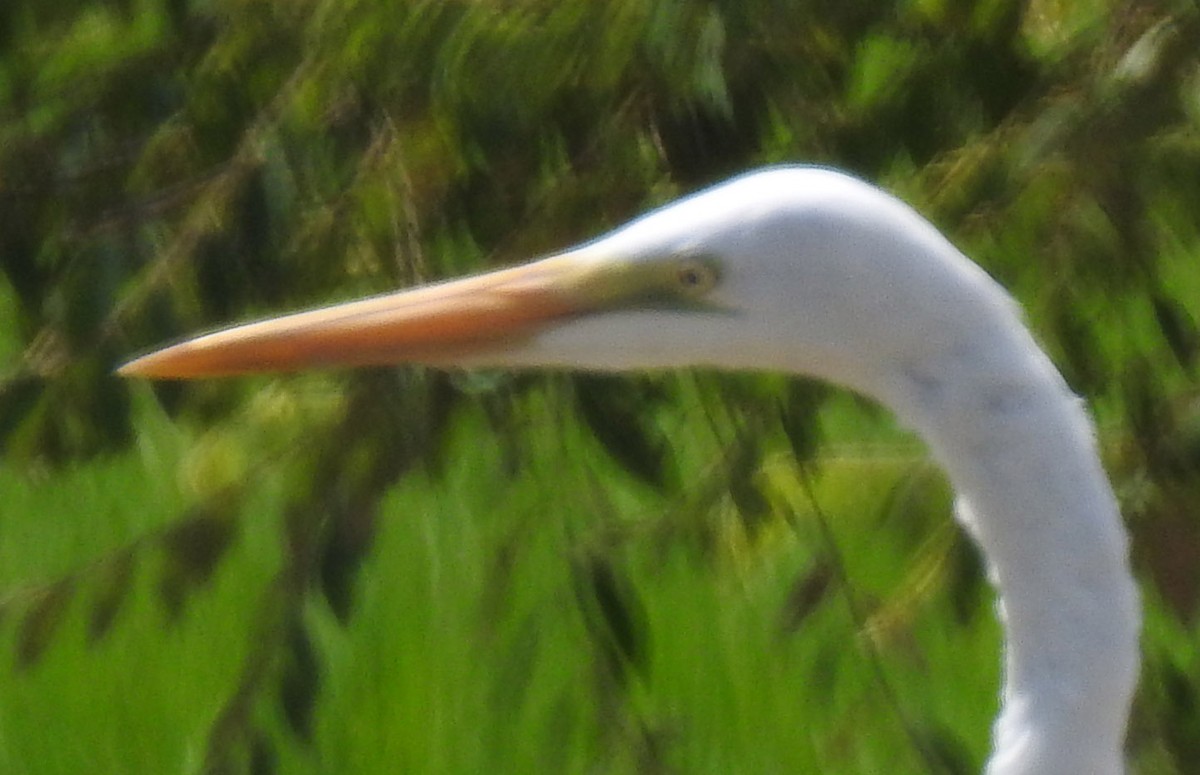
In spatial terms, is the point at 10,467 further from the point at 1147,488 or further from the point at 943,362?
the point at 1147,488

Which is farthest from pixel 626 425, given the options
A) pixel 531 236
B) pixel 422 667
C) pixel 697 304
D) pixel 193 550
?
pixel 422 667

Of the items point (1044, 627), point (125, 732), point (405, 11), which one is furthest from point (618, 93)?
point (125, 732)

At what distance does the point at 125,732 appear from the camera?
3.01 m

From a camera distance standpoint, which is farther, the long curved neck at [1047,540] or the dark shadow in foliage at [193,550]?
the dark shadow in foliage at [193,550]

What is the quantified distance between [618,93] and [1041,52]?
38 centimetres

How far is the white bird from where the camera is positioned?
118 cm

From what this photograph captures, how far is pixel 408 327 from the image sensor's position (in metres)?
1.25

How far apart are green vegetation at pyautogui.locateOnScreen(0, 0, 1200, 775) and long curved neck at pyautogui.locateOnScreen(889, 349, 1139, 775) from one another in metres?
0.34

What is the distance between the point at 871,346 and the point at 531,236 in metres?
0.43

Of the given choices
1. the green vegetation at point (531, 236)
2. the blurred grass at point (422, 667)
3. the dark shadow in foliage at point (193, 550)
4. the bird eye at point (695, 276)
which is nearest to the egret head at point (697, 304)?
the bird eye at point (695, 276)

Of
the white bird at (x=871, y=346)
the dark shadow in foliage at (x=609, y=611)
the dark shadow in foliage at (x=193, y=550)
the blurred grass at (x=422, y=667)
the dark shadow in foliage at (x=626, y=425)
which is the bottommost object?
the blurred grass at (x=422, y=667)

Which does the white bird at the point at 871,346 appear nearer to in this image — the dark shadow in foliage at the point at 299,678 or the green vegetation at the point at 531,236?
the green vegetation at the point at 531,236

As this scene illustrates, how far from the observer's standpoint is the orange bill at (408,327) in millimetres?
1240

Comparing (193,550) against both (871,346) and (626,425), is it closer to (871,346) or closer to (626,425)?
(626,425)
